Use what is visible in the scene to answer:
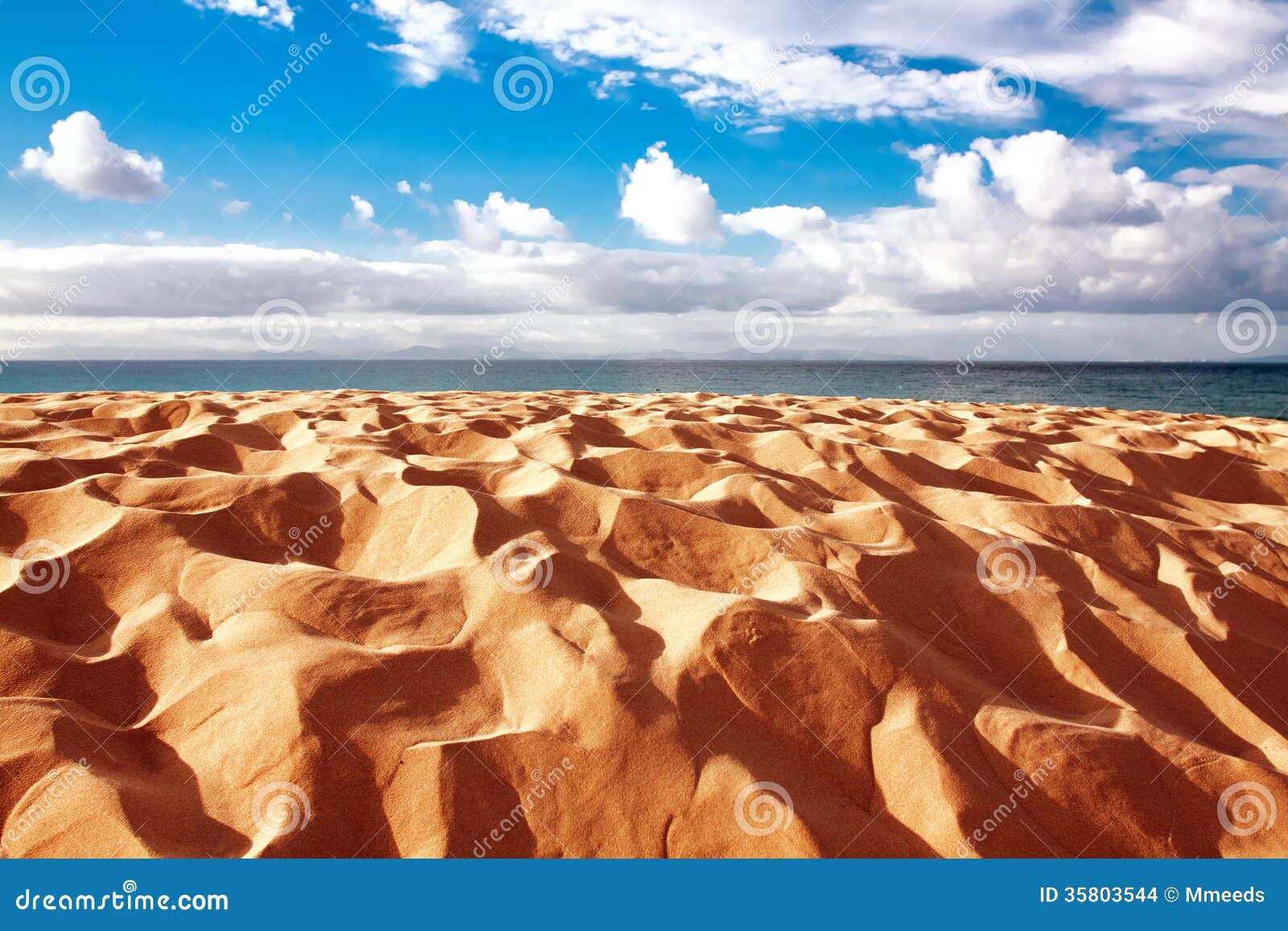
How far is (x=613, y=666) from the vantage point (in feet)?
6.38

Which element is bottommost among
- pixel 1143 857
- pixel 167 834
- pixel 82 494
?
pixel 1143 857

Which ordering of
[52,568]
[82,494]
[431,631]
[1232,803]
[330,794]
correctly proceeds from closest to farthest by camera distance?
[330,794]
[1232,803]
[431,631]
[52,568]
[82,494]

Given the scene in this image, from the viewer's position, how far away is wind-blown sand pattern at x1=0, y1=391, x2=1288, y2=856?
1.65m

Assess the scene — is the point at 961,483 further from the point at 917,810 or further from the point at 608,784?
the point at 608,784

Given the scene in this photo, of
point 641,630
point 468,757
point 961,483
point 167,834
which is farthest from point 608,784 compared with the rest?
point 961,483

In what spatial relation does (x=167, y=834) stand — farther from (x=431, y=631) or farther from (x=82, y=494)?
(x=82, y=494)

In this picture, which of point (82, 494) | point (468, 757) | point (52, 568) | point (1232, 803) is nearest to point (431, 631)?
point (468, 757)

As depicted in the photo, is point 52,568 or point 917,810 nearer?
point 917,810

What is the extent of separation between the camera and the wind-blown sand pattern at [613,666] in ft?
5.41

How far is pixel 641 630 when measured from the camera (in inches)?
84.0

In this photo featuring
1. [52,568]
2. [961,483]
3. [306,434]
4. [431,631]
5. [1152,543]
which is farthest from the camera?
[306,434]

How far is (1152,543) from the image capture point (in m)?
3.12

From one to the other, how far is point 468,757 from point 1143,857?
5.08 feet

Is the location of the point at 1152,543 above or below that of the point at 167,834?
above
